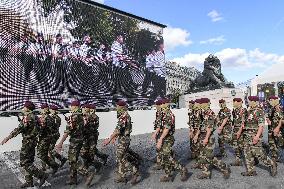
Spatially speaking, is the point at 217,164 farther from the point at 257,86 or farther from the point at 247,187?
the point at 257,86

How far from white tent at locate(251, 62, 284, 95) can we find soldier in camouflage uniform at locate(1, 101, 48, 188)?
1071 inches

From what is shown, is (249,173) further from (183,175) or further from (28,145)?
(28,145)

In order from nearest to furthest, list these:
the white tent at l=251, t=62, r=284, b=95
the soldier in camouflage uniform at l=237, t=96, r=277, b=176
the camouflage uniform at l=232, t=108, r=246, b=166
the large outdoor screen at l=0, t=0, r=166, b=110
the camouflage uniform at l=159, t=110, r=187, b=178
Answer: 1. the camouflage uniform at l=159, t=110, r=187, b=178
2. the soldier in camouflage uniform at l=237, t=96, r=277, b=176
3. the camouflage uniform at l=232, t=108, r=246, b=166
4. the large outdoor screen at l=0, t=0, r=166, b=110
5. the white tent at l=251, t=62, r=284, b=95

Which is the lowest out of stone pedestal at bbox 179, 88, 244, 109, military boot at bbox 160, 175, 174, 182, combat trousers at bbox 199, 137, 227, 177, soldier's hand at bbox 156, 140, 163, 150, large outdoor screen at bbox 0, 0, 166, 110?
military boot at bbox 160, 175, 174, 182

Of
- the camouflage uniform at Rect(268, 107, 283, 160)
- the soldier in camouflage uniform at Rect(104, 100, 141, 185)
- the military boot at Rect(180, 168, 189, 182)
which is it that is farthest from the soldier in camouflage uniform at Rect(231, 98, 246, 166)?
the soldier in camouflage uniform at Rect(104, 100, 141, 185)

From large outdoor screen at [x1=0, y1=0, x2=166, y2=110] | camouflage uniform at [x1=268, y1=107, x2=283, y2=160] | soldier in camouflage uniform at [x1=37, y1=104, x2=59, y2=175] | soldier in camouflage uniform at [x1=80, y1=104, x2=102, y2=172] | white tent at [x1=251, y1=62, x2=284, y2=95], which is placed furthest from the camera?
white tent at [x1=251, y1=62, x2=284, y2=95]

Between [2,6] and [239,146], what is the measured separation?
14387 mm

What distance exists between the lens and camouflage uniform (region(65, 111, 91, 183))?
865 centimetres

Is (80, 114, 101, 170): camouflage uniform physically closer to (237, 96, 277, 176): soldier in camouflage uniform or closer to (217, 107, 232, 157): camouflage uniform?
(237, 96, 277, 176): soldier in camouflage uniform

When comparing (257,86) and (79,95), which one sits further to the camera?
(257,86)

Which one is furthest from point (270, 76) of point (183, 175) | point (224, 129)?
point (183, 175)

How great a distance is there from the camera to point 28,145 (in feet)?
27.8

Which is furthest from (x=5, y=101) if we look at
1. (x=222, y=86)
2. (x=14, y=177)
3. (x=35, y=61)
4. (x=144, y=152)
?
(x=222, y=86)

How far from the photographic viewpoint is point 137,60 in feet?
90.6
